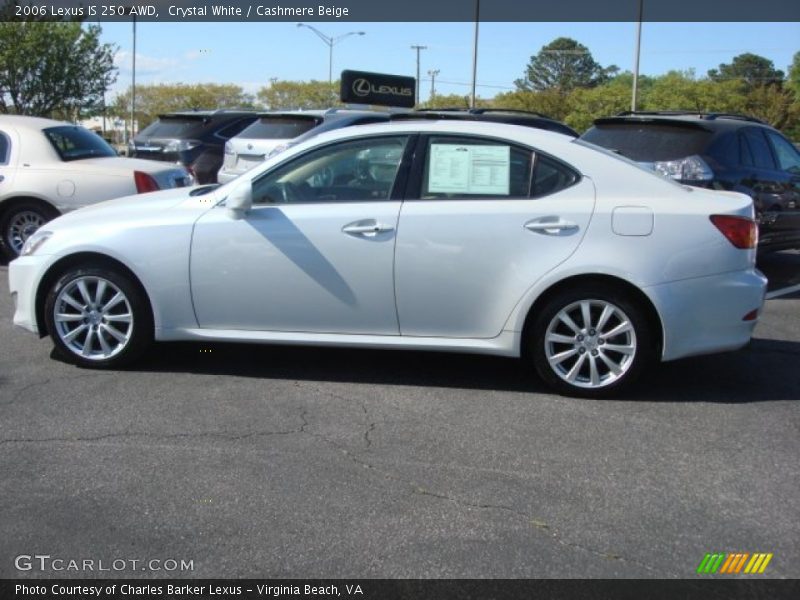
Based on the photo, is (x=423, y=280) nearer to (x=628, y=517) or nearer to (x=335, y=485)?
(x=335, y=485)

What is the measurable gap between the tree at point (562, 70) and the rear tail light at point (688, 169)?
3641 inches

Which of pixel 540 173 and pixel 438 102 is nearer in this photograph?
pixel 540 173

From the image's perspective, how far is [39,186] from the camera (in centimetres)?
883

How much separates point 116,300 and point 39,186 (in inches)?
159

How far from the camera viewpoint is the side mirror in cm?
520

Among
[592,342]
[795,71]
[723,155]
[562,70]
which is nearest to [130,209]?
[592,342]

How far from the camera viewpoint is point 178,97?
76562mm

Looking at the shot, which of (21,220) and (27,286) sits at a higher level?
(21,220)

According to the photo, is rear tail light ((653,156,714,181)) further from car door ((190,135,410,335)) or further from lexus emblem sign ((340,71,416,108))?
lexus emblem sign ((340,71,416,108))

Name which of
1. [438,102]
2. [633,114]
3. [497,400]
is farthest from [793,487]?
[438,102]

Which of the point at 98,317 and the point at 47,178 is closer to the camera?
the point at 98,317

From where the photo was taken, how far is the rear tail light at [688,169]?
324 inches

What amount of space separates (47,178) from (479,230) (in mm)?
5618
